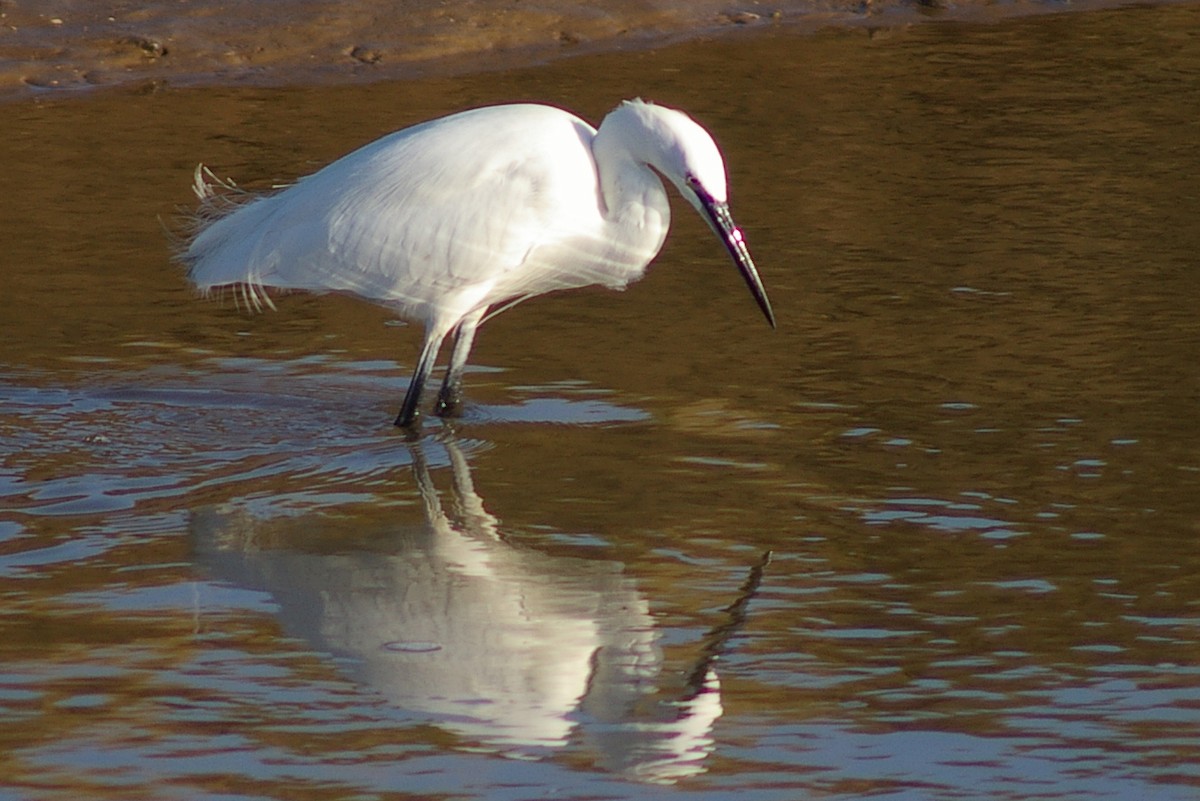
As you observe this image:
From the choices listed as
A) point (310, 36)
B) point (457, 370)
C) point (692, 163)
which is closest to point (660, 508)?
point (692, 163)

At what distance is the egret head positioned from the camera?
15.2 feet

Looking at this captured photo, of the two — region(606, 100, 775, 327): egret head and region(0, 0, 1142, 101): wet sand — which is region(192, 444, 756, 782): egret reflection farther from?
region(0, 0, 1142, 101): wet sand

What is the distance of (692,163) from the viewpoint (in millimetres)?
4637

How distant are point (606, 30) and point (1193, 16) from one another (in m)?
3.05

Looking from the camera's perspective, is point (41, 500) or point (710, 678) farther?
point (41, 500)

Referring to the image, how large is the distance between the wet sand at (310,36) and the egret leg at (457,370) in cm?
423

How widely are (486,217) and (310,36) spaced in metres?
4.98

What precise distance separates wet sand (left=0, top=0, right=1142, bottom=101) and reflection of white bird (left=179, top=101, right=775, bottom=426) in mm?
4237

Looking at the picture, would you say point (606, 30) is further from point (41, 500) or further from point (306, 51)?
point (41, 500)

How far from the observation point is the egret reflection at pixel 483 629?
3.15 metres

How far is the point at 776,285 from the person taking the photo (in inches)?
240

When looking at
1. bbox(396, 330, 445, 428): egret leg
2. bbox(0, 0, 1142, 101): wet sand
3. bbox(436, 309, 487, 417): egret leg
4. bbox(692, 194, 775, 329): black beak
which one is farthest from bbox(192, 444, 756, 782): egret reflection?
bbox(0, 0, 1142, 101): wet sand

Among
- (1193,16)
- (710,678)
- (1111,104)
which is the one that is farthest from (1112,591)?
(1193,16)

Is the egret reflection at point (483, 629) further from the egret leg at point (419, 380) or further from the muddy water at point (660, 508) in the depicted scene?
the egret leg at point (419, 380)
